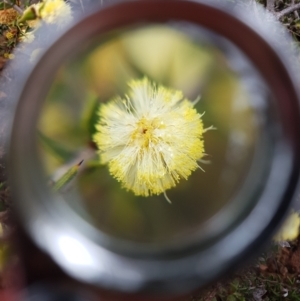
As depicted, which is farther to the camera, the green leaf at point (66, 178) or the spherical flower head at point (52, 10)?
the spherical flower head at point (52, 10)

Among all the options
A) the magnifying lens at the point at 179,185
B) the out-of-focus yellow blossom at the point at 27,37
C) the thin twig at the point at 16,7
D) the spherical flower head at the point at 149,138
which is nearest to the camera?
the magnifying lens at the point at 179,185

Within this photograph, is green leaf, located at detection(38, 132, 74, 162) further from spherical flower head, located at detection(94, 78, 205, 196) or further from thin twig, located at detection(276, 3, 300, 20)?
thin twig, located at detection(276, 3, 300, 20)

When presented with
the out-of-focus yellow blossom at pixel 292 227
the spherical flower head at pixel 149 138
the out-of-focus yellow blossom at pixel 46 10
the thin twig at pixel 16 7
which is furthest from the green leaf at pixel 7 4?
the out-of-focus yellow blossom at pixel 292 227

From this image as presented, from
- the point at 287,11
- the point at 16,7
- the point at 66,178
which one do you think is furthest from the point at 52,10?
the point at 287,11

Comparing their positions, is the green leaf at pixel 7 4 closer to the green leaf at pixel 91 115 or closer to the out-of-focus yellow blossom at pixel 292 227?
the green leaf at pixel 91 115

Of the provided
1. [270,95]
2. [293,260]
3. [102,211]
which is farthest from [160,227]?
[293,260]

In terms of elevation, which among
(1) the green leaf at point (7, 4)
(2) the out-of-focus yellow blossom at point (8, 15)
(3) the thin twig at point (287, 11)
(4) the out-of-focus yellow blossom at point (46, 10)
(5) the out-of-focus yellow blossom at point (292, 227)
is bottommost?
(5) the out-of-focus yellow blossom at point (292, 227)

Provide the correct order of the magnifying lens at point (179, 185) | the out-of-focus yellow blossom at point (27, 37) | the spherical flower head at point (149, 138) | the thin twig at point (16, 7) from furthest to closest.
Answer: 1. the thin twig at point (16, 7)
2. the out-of-focus yellow blossom at point (27, 37)
3. the spherical flower head at point (149, 138)
4. the magnifying lens at point (179, 185)

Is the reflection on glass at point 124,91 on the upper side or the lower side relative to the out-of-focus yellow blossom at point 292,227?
upper

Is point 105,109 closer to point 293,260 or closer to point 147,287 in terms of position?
point 147,287

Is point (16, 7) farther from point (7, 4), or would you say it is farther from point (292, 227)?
point (292, 227)
